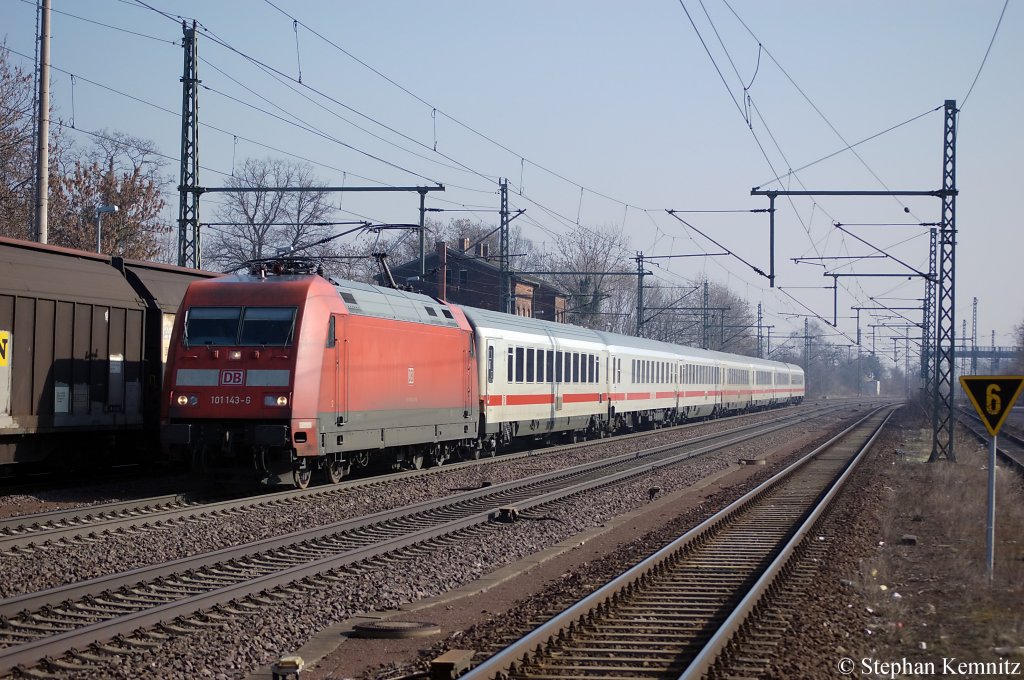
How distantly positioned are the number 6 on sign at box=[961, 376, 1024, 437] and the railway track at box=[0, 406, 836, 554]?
30.6 feet

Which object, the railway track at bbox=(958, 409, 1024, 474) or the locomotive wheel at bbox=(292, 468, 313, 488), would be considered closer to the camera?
the locomotive wheel at bbox=(292, 468, 313, 488)

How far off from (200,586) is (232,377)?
652 centimetres

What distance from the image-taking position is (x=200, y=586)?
32.0 ft

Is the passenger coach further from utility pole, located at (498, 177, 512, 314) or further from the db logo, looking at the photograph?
utility pole, located at (498, 177, 512, 314)

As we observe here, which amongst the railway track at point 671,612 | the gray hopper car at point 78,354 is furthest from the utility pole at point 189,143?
the railway track at point 671,612

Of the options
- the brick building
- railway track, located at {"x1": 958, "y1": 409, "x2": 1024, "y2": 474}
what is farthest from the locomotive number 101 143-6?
the brick building

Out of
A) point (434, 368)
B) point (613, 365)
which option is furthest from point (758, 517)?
point (613, 365)

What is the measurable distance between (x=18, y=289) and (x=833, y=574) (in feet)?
38.9

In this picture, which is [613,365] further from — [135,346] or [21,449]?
[21,449]

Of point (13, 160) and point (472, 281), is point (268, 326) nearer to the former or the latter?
point (13, 160)

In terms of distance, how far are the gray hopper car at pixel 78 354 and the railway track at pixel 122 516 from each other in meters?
2.35

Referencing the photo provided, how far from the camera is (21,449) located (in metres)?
15.5

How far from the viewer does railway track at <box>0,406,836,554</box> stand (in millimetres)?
11656

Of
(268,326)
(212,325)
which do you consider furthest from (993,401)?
(212,325)
